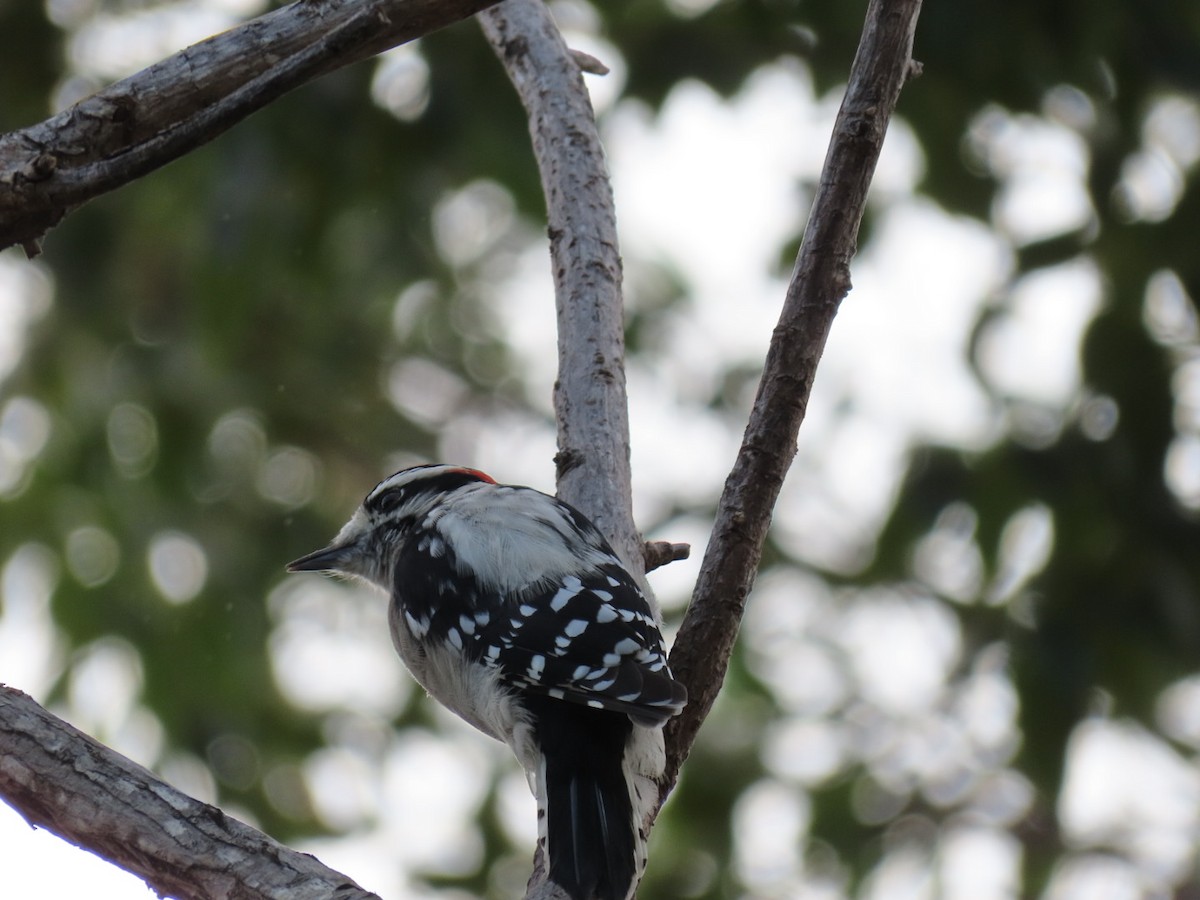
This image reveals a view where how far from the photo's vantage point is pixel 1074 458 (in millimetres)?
5293

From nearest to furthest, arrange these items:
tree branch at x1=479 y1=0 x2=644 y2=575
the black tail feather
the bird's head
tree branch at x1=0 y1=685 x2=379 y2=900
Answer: tree branch at x1=0 y1=685 x2=379 y2=900
the black tail feather
tree branch at x1=479 y1=0 x2=644 y2=575
the bird's head

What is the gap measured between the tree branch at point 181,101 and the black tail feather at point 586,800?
4.49 feet

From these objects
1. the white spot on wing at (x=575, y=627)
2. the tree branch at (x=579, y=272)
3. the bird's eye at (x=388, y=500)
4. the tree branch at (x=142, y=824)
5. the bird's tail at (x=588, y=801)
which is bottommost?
the tree branch at (x=142, y=824)

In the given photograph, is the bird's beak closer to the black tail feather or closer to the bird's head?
the bird's head

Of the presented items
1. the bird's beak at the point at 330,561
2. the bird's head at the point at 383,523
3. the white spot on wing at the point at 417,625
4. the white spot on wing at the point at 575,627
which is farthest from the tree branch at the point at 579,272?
the bird's beak at the point at 330,561

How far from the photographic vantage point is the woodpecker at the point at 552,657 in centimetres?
252

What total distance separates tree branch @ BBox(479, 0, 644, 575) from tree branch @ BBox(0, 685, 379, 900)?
4.19ft

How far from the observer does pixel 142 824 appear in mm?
2127

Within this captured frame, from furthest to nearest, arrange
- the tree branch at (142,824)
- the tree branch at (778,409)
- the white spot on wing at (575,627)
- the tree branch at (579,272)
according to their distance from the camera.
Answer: the tree branch at (579,272) → the white spot on wing at (575,627) → the tree branch at (778,409) → the tree branch at (142,824)

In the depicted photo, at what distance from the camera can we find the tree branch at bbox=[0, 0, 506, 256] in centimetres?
222

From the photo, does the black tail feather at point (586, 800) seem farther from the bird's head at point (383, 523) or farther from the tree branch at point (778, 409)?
the bird's head at point (383, 523)

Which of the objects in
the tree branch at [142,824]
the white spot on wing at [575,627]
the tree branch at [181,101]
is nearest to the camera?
the tree branch at [142,824]

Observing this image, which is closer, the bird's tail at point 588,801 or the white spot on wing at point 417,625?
the bird's tail at point 588,801

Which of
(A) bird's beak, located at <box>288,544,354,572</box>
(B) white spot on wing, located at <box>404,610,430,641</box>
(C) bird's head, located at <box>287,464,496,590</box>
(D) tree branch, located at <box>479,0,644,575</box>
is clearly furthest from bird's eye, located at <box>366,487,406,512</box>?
(D) tree branch, located at <box>479,0,644,575</box>
